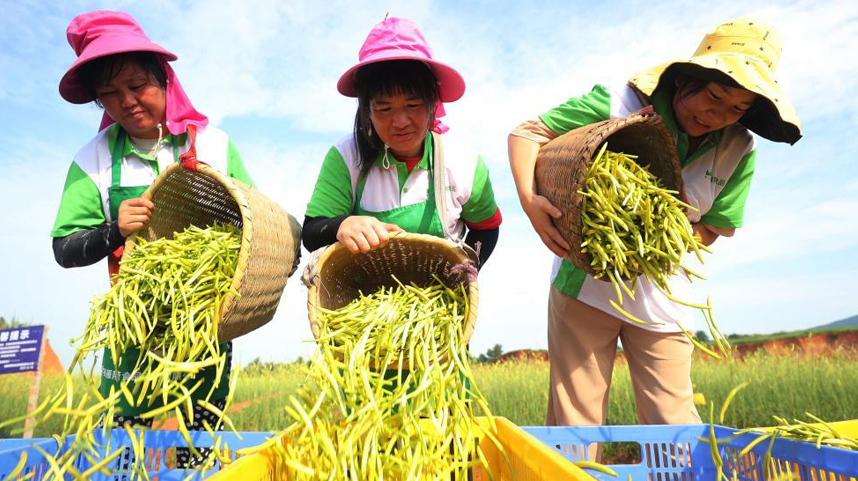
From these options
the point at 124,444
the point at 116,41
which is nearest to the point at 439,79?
the point at 116,41

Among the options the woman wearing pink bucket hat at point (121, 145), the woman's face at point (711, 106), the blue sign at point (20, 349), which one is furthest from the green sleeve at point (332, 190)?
the blue sign at point (20, 349)

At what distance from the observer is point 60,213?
184cm

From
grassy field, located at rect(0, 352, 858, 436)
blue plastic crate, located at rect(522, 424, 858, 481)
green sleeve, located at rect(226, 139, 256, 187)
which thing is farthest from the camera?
grassy field, located at rect(0, 352, 858, 436)

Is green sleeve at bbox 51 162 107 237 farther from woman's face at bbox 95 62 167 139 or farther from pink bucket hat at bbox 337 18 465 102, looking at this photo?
pink bucket hat at bbox 337 18 465 102

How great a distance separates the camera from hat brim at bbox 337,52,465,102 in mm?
1749

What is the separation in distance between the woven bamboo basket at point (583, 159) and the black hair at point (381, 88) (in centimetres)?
46

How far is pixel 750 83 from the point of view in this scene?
1.66 metres

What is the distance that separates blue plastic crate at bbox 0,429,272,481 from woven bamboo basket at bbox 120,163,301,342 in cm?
30

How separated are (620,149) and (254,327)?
1.47 m

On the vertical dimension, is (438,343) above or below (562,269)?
below

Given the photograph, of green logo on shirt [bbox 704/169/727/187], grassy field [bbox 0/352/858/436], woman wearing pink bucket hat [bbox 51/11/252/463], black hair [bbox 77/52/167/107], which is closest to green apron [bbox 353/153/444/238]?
woman wearing pink bucket hat [bbox 51/11/252/463]

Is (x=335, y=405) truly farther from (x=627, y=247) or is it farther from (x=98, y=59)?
(x=98, y=59)

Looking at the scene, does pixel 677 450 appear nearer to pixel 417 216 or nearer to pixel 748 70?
pixel 417 216

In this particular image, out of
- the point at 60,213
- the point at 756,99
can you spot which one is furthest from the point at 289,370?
the point at 756,99
